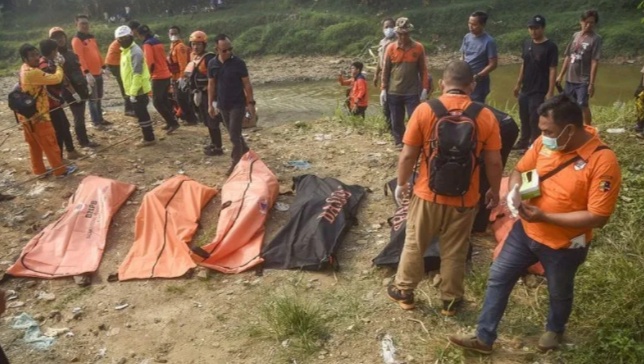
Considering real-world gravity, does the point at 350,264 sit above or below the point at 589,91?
below

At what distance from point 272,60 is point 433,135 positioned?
2028 centimetres

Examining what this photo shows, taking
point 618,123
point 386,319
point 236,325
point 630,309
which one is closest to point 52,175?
point 236,325

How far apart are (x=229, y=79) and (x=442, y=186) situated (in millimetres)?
3492

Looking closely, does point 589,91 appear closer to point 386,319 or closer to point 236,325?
point 386,319

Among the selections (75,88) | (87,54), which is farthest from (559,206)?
(87,54)

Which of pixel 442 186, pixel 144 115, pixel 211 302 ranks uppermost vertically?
pixel 442 186

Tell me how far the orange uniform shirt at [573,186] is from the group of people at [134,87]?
3.96 m

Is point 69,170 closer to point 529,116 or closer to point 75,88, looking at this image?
point 75,88

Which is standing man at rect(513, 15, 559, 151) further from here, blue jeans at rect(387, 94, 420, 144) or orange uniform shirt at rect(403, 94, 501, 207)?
orange uniform shirt at rect(403, 94, 501, 207)

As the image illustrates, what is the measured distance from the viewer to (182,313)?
13.4 ft

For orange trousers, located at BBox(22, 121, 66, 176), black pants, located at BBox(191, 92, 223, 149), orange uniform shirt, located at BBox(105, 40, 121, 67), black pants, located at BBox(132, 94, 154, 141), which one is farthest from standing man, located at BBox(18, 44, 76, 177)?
orange uniform shirt, located at BBox(105, 40, 121, 67)

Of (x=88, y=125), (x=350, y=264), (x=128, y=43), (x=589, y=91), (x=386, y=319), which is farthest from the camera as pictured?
(x=88, y=125)

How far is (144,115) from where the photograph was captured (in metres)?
7.26

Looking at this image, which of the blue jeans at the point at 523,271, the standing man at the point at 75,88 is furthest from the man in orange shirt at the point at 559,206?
the standing man at the point at 75,88
